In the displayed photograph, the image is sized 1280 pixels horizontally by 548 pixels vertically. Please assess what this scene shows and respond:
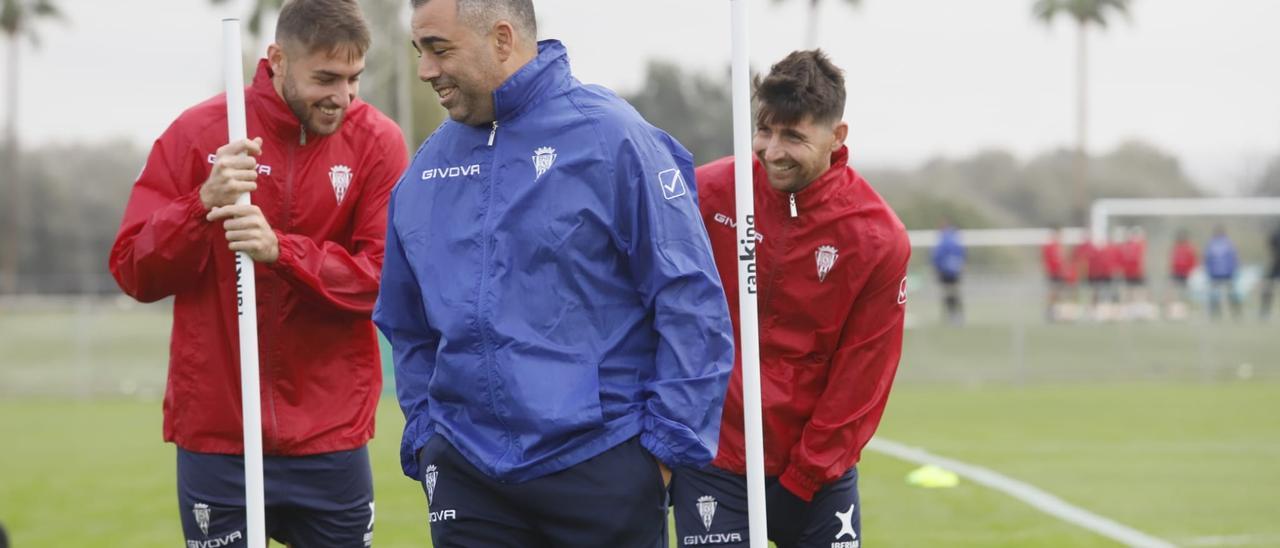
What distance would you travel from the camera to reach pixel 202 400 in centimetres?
545

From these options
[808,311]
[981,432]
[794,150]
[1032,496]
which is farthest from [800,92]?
[981,432]

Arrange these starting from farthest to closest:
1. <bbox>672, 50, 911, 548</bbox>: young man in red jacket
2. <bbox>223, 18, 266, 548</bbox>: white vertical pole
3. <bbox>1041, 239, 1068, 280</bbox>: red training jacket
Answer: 1. <bbox>1041, 239, 1068, 280</bbox>: red training jacket
2. <bbox>672, 50, 911, 548</bbox>: young man in red jacket
3. <bbox>223, 18, 266, 548</bbox>: white vertical pole

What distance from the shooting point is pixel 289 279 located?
204 inches

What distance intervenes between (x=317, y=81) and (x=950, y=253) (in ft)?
103

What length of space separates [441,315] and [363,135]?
1535mm

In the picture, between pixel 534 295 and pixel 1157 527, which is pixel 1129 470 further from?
pixel 534 295

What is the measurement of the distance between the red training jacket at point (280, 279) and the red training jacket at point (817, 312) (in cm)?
128

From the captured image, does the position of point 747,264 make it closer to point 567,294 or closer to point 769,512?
point 567,294

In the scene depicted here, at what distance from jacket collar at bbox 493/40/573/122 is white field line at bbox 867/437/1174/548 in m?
7.22

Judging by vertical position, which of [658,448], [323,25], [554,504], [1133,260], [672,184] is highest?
[323,25]

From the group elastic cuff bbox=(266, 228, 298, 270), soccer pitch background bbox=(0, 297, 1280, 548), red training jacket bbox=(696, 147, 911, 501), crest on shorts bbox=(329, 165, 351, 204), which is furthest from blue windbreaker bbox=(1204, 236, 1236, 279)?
elastic cuff bbox=(266, 228, 298, 270)

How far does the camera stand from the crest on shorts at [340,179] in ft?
18.0

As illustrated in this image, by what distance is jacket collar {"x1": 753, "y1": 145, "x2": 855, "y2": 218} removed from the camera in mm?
5664

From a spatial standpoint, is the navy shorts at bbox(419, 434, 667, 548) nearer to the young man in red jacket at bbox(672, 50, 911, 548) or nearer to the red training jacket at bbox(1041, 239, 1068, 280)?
the young man in red jacket at bbox(672, 50, 911, 548)
